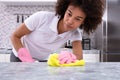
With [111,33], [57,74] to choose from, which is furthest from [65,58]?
[111,33]

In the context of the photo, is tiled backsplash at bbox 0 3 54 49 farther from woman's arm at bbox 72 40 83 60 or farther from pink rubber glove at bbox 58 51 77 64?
pink rubber glove at bbox 58 51 77 64

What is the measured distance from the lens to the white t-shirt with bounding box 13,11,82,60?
1483 mm

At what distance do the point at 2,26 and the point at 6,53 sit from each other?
2.08 feet

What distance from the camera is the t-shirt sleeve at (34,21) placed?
1.45m

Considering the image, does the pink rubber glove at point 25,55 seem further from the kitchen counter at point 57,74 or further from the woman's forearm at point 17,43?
the kitchen counter at point 57,74

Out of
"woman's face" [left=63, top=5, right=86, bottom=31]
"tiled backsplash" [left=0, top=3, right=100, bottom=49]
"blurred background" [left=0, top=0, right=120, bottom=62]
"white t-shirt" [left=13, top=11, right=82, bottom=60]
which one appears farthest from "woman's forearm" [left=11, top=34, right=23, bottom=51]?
"tiled backsplash" [left=0, top=3, right=100, bottom=49]

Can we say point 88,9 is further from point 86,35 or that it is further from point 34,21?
point 86,35

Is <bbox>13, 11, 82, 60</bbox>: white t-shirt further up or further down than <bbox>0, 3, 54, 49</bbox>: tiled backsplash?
further down

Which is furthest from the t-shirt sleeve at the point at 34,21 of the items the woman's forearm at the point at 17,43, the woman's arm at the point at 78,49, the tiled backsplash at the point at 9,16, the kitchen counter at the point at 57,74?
the tiled backsplash at the point at 9,16

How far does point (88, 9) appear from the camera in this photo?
1418 millimetres

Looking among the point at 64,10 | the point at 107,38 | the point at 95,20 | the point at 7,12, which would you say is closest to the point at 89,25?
the point at 95,20

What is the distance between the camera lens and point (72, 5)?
4.70ft

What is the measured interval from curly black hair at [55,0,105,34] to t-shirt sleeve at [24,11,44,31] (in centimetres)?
14

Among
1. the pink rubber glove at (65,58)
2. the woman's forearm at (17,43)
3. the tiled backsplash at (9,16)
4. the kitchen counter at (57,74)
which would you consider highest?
the tiled backsplash at (9,16)
